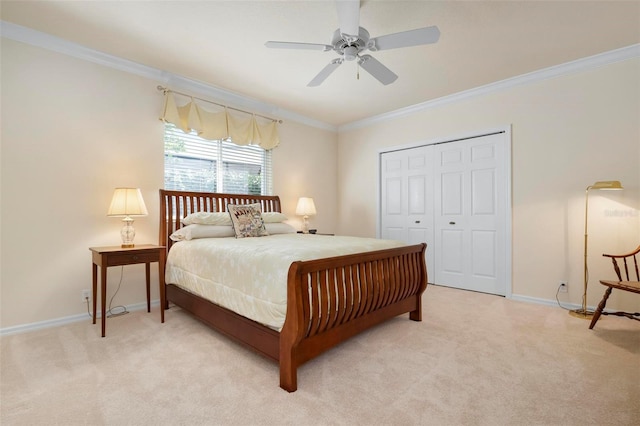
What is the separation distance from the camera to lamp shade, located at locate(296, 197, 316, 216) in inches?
191

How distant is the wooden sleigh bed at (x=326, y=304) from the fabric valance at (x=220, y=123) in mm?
1917

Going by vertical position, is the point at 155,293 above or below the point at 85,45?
below

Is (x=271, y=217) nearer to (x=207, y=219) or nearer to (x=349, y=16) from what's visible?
(x=207, y=219)

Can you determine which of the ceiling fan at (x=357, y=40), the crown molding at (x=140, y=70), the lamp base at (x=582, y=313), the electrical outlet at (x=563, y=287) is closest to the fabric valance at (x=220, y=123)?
the crown molding at (x=140, y=70)

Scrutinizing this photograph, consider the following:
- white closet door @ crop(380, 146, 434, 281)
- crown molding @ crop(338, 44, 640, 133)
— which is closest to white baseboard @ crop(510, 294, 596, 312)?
white closet door @ crop(380, 146, 434, 281)

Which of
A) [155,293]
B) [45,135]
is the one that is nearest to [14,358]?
[155,293]

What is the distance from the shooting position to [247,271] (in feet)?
7.21

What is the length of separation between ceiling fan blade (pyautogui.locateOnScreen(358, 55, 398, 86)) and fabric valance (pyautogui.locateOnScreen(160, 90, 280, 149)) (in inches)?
86.8

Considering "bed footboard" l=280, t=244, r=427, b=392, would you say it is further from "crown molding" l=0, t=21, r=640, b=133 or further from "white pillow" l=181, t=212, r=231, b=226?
"crown molding" l=0, t=21, r=640, b=133

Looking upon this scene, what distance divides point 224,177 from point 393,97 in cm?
265

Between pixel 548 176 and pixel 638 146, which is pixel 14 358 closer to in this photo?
pixel 548 176

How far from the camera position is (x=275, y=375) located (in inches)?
79.0

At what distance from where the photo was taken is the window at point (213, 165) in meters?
3.72

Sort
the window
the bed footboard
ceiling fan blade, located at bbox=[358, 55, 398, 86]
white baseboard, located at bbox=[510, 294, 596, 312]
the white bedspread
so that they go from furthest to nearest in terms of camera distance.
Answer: the window
white baseboard, located at bbox=[510, 294, 596, 312]
ceiling fan blade, located at bbox=[358, 55, 398, 86]
the white bedspread
the bed footboard
